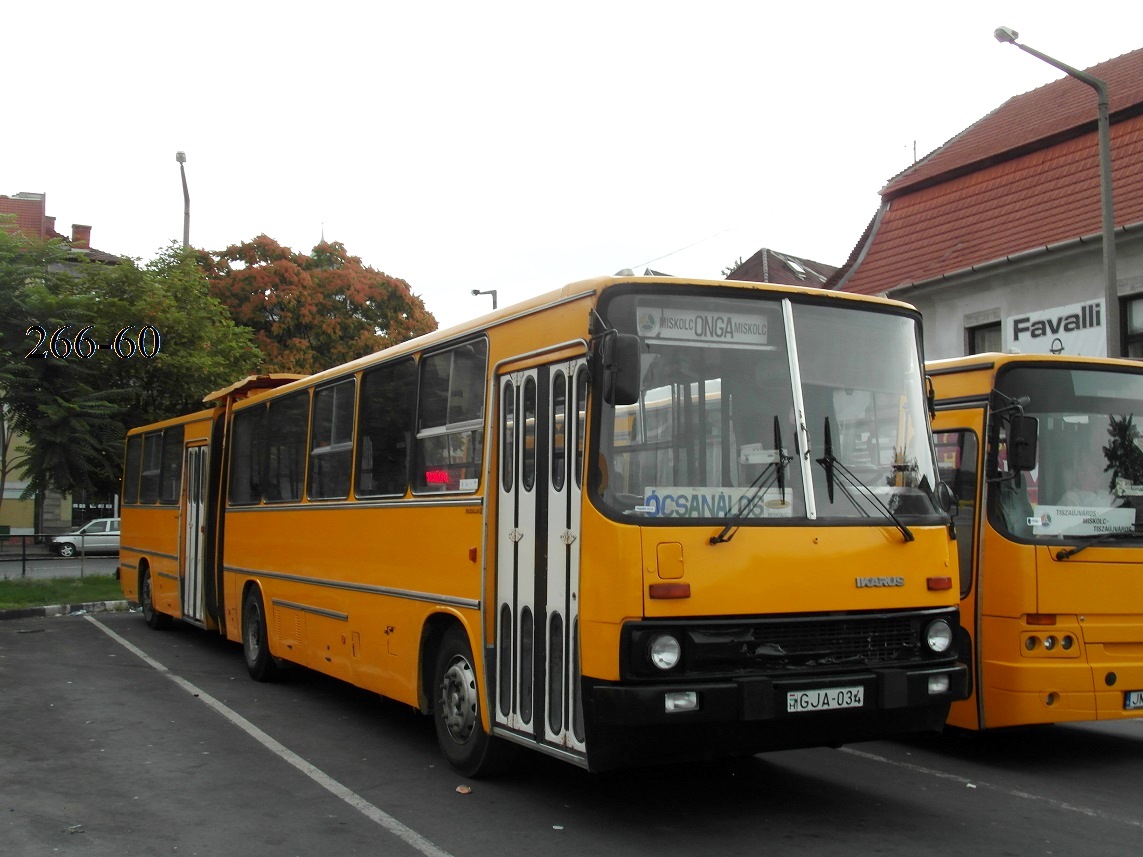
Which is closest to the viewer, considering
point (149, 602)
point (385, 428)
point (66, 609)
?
point (385, 428)

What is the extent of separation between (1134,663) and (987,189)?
60.3 ft

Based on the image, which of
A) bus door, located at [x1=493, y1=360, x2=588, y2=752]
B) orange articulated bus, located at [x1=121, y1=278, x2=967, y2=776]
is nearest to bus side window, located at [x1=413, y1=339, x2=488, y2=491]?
orange articulated bus, located at [x1=121, y1=278, x2=967, y2=776]

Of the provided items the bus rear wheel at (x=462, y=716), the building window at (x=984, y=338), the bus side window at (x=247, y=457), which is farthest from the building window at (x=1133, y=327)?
the bus rear wheel at (x=462, y=716)

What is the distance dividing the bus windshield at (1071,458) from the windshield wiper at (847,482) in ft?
6.82

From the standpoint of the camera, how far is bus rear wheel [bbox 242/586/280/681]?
12.8 m

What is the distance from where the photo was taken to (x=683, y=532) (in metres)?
6.41

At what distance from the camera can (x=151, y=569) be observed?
727 inches

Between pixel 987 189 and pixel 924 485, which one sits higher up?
pixel 987 189

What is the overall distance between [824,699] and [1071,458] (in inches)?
138

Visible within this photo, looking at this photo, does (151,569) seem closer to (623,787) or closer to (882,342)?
(623,787)

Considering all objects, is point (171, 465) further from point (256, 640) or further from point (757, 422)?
point (757, 422)

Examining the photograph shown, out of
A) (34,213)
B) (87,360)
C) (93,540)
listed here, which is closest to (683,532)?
(87,360)

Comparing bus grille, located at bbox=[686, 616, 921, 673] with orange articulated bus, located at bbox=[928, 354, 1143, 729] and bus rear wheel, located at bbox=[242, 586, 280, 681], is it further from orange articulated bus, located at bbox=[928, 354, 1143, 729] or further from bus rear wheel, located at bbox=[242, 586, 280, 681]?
bus rear wheel, located at bbox=[242, 586, 280, 681]

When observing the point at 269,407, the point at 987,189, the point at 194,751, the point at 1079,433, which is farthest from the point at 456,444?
the point at 987,189
